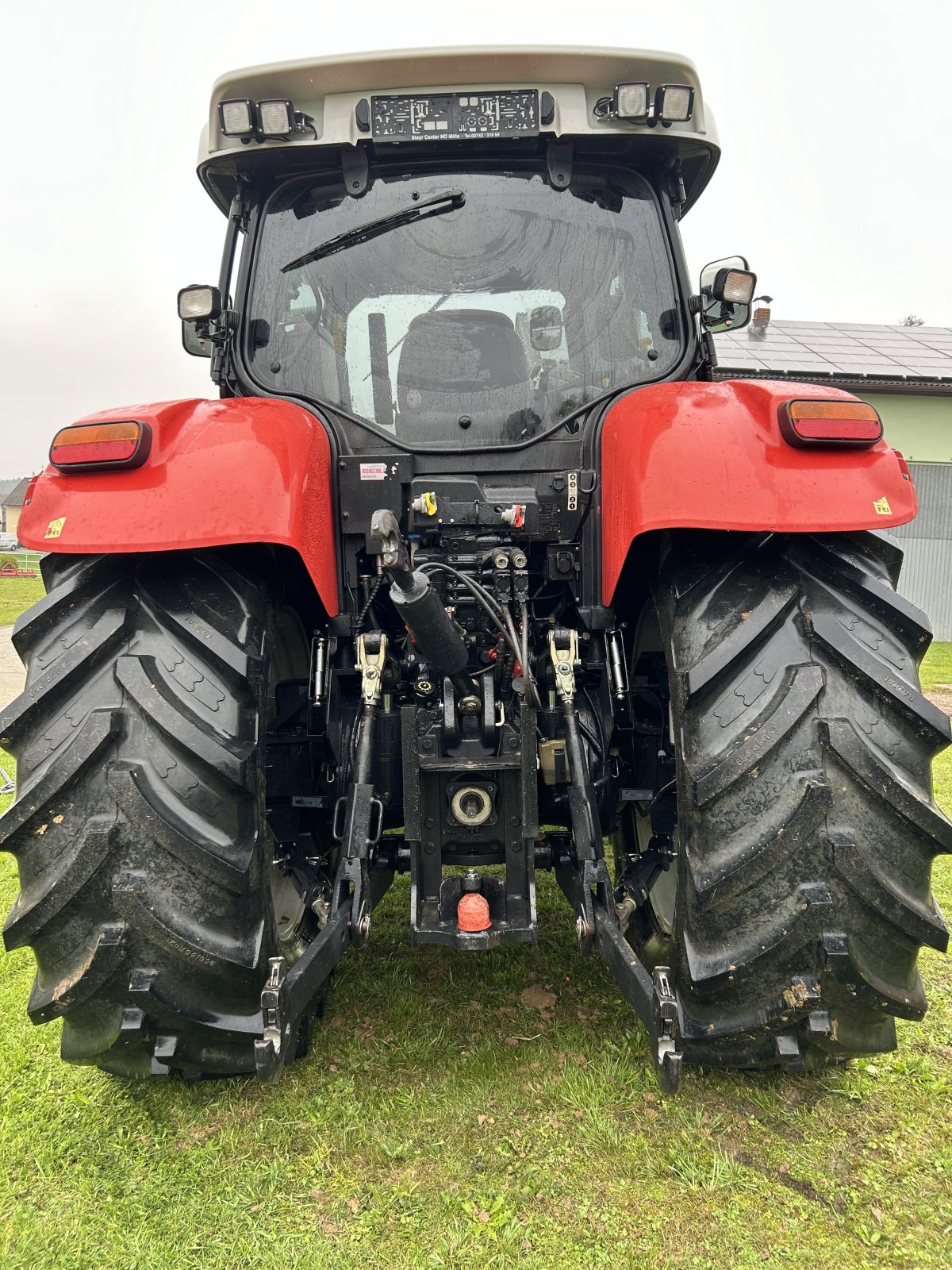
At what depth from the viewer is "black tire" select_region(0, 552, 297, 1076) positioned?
179 centimetres

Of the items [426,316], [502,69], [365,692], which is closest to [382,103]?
[502,69]

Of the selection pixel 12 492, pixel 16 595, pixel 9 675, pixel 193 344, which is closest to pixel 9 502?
pixel 12 492

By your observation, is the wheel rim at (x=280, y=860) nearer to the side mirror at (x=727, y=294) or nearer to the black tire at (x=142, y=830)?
the black tire at (x=142, y=830)

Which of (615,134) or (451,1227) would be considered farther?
(615,134)

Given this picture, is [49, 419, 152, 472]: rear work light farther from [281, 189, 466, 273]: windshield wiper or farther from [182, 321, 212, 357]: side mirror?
[182, 321, 212, 357]: side mirror

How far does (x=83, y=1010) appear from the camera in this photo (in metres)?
1.84

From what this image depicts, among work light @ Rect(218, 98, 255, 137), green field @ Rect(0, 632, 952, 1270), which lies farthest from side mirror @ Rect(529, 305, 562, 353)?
green field @ Rect(0, 632, 952, 1270)

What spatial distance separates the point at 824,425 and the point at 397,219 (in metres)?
1.47

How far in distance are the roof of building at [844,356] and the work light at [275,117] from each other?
39.9 feet

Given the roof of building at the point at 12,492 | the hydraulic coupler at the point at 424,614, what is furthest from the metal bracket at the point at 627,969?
the roof of building at the point at 12,492

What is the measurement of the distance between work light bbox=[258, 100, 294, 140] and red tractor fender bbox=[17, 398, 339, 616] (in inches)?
38.4

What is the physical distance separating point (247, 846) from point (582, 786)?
0.84 meters

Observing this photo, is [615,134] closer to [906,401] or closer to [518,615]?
[518,615]

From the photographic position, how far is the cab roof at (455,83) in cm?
246
